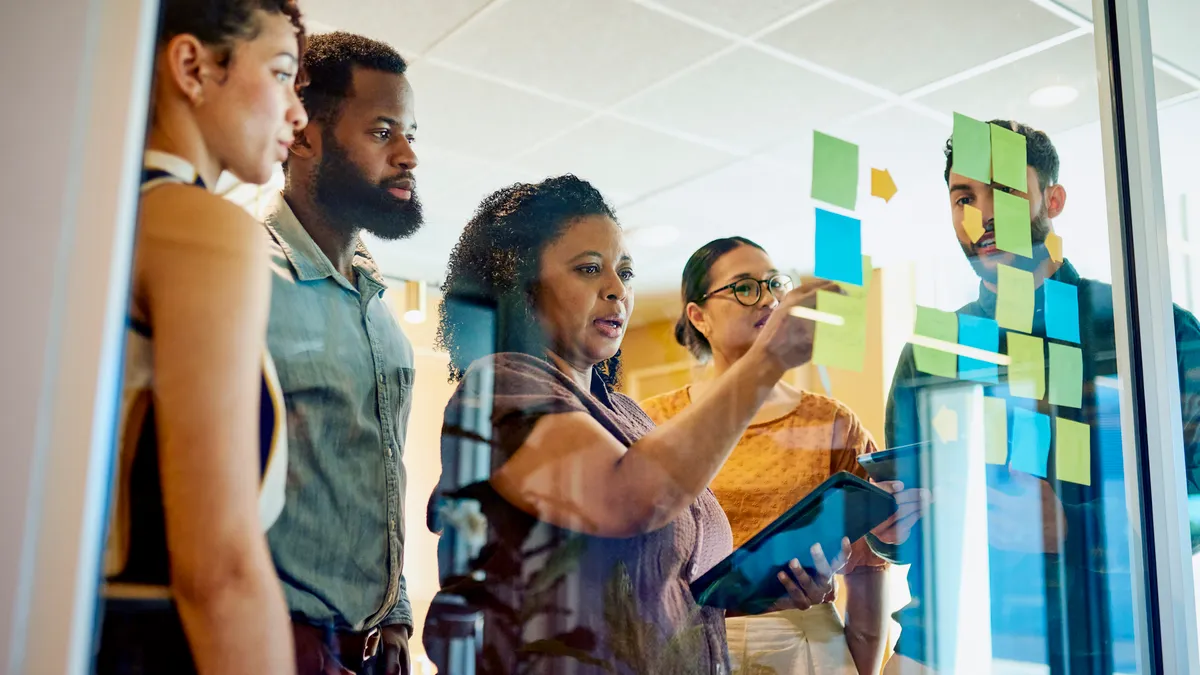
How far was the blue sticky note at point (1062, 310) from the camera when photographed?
1.34 m

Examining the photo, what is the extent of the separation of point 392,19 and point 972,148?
30.7 inches

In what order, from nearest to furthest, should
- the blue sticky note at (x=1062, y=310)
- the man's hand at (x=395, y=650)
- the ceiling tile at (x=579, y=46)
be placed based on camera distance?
the man's hand at (x=395, y=650)
the ceiling tile at (x=579, y=46)
the blue sticky note at (x=1062, y=310)

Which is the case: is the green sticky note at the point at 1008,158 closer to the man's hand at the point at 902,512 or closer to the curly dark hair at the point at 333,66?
the man's hand at the point at 902,512

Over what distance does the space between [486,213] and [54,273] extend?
340 millimetres

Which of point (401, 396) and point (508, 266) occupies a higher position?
point (508, 266)

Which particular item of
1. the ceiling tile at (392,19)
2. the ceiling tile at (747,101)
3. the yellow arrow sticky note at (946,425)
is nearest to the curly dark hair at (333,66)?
the ceiling tile at (392,19)

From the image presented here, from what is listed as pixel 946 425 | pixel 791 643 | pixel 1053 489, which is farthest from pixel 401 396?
pixel 1053 489

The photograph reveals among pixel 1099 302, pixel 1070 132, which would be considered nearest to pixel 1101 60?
pixel 1070 132

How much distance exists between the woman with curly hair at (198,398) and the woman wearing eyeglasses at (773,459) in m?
0.37

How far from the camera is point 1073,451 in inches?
51.9

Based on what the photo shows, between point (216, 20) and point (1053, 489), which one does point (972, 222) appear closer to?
point (1053, 489)

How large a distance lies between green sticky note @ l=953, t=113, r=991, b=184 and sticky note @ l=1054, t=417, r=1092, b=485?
0.35 meters

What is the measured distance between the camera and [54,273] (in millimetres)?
641

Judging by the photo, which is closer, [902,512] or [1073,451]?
[902,512]
